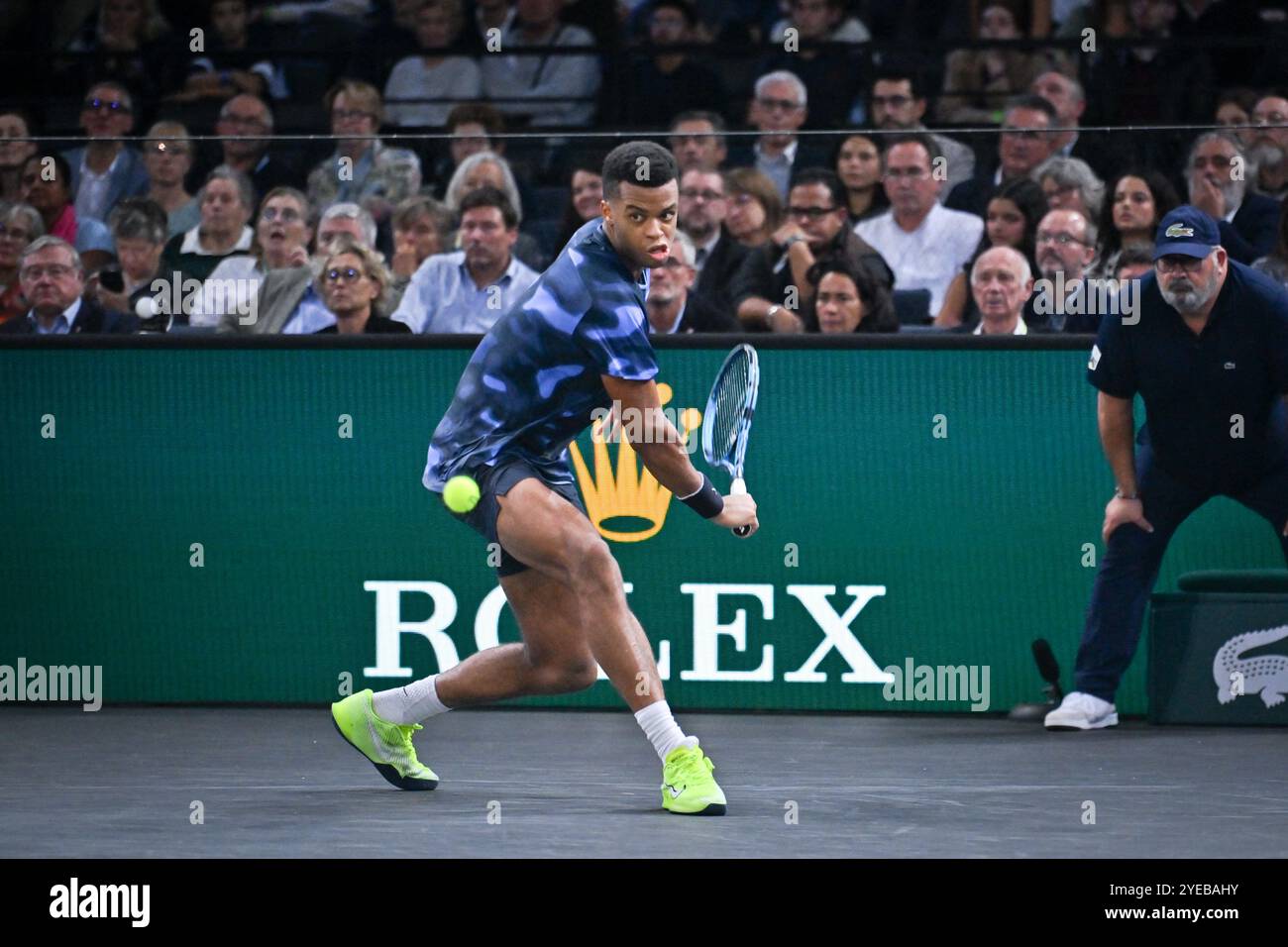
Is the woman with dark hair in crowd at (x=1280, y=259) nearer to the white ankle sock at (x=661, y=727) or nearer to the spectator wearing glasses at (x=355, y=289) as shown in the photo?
the spectator wearing glasses at (x=355, y=289)

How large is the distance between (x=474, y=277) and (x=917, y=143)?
2.11 metres

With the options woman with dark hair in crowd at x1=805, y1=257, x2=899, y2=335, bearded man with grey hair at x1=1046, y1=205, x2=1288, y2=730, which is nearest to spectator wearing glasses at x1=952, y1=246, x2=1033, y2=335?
woman with dark hair in crowd at x1=805, y1=257, x2=899, y2=335

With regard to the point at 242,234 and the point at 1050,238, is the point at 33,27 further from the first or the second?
the point at 1050,238

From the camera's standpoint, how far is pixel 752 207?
10.1m

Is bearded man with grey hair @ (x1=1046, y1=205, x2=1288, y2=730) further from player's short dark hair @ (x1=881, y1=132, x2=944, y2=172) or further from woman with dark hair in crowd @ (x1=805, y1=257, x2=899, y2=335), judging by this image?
player's short dark hair @ (x1=881, y1=132, x2=944, y2=172)

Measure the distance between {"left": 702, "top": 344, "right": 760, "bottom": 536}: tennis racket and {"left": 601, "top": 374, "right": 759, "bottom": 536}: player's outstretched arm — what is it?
43cm

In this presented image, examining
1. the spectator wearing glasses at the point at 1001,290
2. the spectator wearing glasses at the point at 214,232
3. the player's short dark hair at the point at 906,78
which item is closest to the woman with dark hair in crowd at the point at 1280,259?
the spectator wearing glasses at the point at 1001,290

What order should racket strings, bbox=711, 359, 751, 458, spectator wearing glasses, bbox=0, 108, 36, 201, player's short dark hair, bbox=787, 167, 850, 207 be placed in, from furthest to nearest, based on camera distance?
spectator wearing glasses, bbox=0, 108, 36, 201 < player's short dark hair, bbox=787, 167, 850, 207 < racket strings, bbox=711, 359, 751, 458

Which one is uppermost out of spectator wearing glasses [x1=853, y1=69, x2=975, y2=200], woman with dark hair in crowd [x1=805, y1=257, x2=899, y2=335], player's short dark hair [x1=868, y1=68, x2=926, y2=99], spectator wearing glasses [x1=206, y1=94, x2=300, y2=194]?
player's short dark hair [x1=868, y1=68, x2=926, y2=99]

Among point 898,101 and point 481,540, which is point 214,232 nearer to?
point 481,540

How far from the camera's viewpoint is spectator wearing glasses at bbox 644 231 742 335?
1019 cm

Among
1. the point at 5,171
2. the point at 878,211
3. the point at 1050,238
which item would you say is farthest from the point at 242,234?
the point at 1050,238

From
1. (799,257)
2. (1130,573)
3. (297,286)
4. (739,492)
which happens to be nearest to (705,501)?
(739,492)

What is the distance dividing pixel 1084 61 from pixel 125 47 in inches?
252
